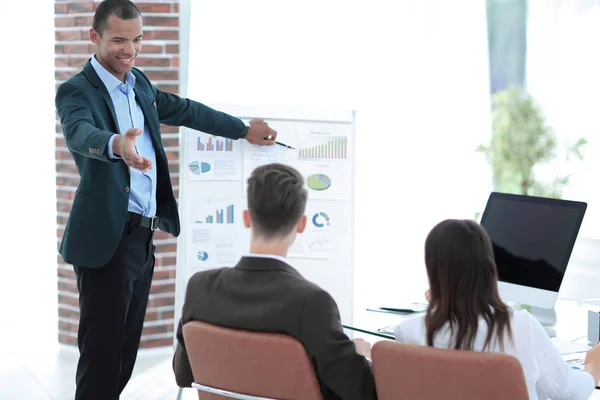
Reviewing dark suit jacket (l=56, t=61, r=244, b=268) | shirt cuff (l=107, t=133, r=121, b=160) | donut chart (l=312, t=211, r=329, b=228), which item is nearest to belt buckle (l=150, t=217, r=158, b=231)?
dark suit jacket (l=56, t=61, r=244, b=268)

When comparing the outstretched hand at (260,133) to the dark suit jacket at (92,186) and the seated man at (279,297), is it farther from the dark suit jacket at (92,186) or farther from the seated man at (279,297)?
the seated man at (279,297)

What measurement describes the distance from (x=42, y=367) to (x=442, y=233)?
3.26 metres

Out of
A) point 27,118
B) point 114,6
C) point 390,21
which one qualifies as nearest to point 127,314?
point 114,6

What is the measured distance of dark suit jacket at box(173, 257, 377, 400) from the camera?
6.13 feet

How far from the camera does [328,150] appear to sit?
144 inches

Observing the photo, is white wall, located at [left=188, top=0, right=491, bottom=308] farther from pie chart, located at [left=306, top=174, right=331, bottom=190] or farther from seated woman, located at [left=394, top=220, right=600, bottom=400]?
seated woman, located at [left=394, top=220, right=600, bottom=400]

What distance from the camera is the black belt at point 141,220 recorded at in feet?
9.50

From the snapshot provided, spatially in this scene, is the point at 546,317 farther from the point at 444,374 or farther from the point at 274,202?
the point at 274,202

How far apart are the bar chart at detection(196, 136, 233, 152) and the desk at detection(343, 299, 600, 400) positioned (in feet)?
3.73

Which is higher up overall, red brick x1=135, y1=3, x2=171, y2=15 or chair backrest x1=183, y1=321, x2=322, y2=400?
red brick x1=135, y1=3, x2=171, y2=15

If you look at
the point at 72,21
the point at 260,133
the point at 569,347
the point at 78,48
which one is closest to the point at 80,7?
the point at 72,21

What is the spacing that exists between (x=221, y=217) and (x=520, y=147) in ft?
7.95

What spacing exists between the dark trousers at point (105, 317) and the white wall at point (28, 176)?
7.03 ft

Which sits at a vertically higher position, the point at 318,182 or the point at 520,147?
the point at 520,147
